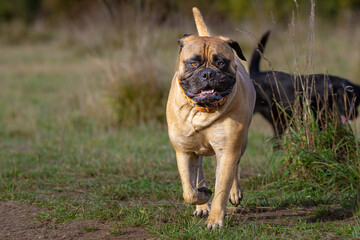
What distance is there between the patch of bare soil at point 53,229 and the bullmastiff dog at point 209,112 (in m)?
0.55

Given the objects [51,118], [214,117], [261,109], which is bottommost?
[51,118]

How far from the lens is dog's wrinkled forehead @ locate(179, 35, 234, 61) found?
136 inches

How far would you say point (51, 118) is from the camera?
8492 mm

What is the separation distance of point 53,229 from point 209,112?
150 cm

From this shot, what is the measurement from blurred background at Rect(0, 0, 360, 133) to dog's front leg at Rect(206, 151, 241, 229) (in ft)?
4.75

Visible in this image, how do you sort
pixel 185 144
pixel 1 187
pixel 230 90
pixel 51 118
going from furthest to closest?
1. pixel 51 118
2. pixel 1 187
3. pixel 185 144
4. pixel 230 90

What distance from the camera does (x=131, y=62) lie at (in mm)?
8039

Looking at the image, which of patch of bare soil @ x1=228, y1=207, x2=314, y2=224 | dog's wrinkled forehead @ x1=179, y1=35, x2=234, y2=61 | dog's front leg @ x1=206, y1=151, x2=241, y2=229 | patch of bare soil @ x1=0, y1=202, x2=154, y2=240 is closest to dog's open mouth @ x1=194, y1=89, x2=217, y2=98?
dog's wrinkled forehead @ x1=179, y1=35, x2=234, y2=61

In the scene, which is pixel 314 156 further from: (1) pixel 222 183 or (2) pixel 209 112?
(2) pixel 209 112

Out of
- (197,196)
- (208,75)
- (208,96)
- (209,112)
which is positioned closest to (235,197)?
(197,196)

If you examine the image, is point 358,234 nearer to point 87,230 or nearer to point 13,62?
point 87,230

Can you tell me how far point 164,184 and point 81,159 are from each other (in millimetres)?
1371

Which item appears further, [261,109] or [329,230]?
[261,109]

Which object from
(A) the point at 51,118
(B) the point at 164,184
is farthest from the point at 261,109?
(A) the point at 51,118
